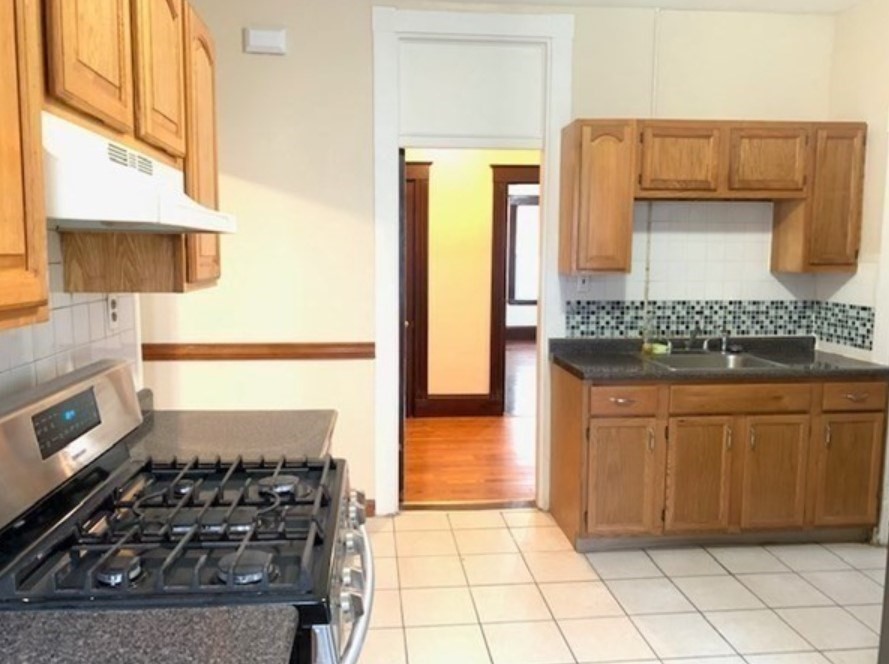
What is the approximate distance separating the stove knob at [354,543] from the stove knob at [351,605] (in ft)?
0.47

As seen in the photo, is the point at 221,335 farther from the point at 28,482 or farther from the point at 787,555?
the point at 787,555

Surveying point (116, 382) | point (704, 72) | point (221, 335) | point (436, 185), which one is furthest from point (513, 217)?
point (116, 382)

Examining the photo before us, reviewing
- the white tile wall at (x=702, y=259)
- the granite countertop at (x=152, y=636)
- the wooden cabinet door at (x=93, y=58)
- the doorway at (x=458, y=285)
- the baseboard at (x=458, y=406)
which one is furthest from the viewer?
the baseboard at (x=458, y=406)

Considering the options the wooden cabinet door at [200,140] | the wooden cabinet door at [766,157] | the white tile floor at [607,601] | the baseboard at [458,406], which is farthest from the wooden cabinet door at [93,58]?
the baseboard at [458,406]

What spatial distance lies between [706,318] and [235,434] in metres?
2.71

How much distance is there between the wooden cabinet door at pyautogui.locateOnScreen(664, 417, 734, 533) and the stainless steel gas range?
192cm

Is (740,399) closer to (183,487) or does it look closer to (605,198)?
(605,198)

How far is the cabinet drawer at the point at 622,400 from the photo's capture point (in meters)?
3.21

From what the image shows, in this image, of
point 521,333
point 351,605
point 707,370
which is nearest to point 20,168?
point 351,605

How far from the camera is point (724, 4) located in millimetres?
3592

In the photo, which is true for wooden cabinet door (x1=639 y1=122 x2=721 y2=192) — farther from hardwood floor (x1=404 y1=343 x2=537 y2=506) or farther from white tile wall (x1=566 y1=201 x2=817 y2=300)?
hardwood floor (x1=404 y1=343 x2=537 y2=506)

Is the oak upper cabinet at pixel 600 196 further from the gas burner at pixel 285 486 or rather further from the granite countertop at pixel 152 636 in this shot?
the granite countertop at pixel 152 636

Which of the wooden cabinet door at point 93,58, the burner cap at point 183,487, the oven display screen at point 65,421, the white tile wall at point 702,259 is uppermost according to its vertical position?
the wooden cabinet door at point 93,58

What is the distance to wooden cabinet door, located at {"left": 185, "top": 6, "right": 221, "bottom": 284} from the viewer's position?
2.04 metres
